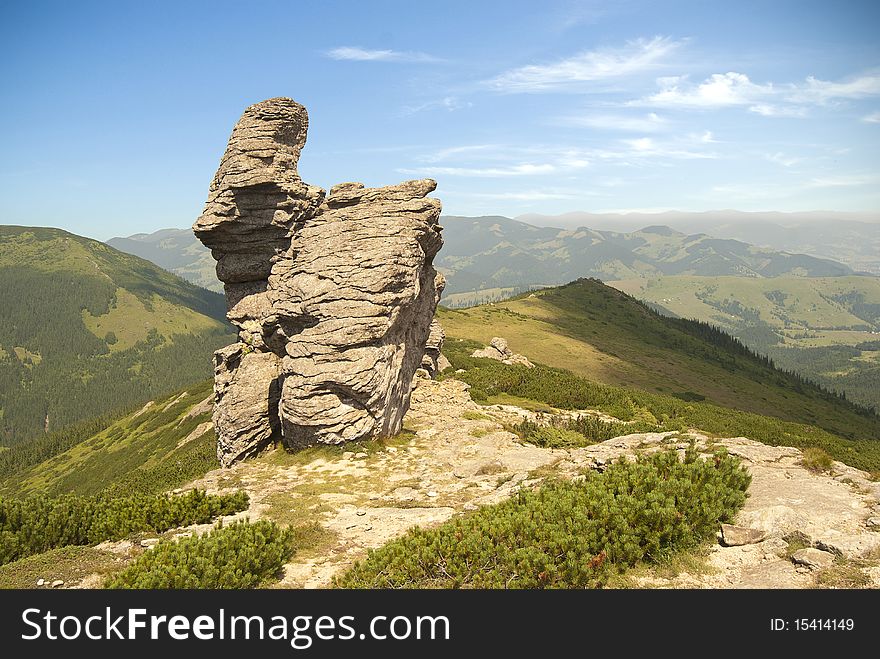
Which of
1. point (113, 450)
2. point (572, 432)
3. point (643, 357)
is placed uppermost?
point (572, 432)

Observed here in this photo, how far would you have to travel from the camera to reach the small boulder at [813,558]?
9828mm

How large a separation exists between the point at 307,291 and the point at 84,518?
55.0 feet

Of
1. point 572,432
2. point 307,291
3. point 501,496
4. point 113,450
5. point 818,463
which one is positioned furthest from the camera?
point 113,450

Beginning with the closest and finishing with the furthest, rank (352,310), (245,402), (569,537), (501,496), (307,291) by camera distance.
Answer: (569,537) → (501,496) → (352,310) → (307,291) → (245,402)

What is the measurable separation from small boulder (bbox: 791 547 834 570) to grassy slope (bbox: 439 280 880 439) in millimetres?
82872

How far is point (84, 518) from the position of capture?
622 inches

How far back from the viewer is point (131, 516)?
16.0m

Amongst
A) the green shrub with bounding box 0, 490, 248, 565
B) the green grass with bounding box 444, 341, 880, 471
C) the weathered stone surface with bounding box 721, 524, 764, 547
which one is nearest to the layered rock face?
the green shrub with bounding box 0, 490, 248, 565

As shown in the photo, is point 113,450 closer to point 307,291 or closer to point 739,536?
point 307,291

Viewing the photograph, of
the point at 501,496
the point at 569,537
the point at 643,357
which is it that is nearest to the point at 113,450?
the point at 643,357

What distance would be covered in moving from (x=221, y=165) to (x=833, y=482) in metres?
40.0

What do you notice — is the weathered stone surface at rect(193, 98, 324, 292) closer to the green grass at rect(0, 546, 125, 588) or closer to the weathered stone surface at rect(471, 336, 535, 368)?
the green grass at rect(0, 546, 125, 588)

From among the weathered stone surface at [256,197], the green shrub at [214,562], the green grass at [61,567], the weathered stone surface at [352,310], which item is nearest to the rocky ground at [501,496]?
the green shrub at [214,562]

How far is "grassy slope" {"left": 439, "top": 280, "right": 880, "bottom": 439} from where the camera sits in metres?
96.0
